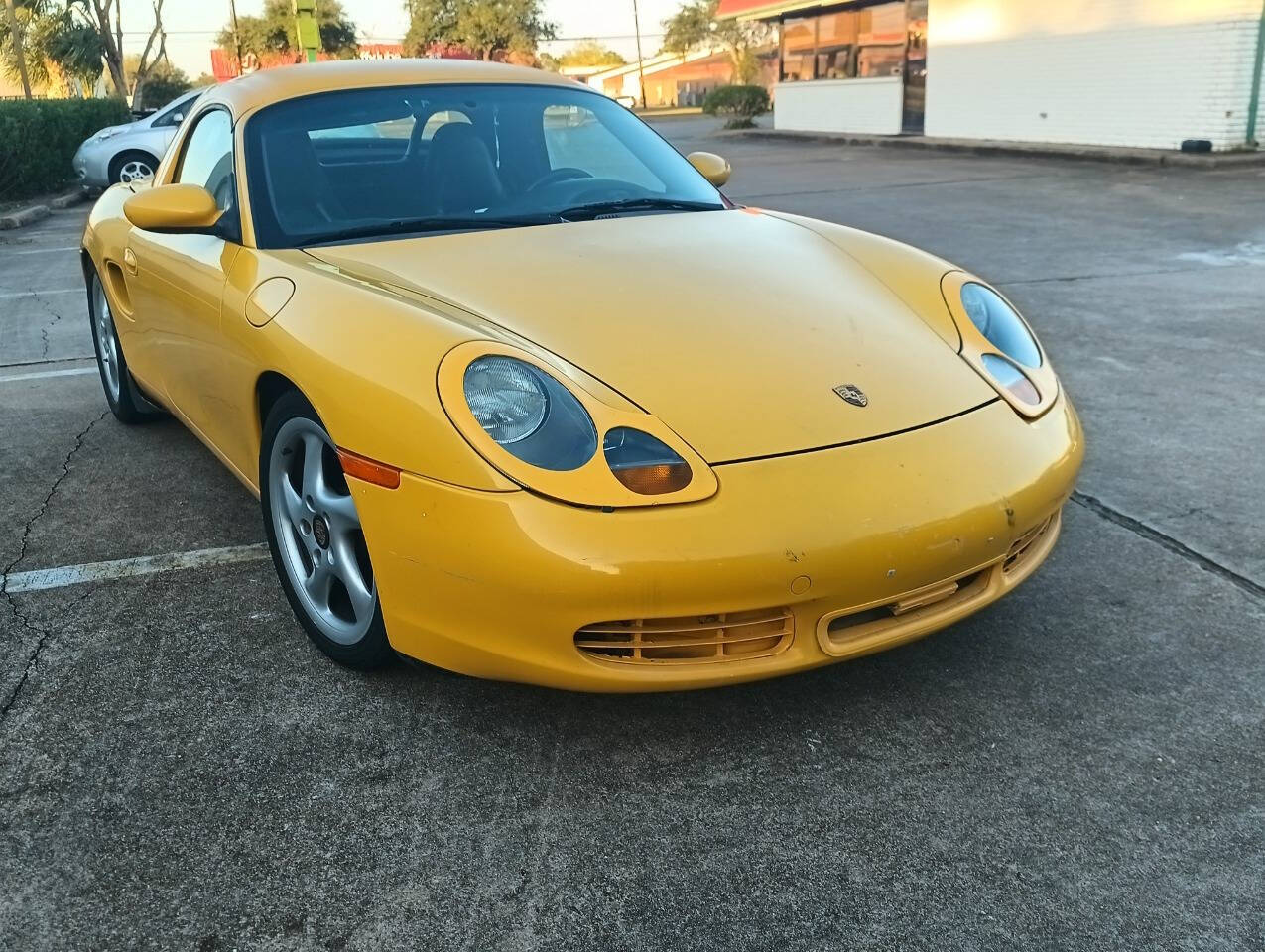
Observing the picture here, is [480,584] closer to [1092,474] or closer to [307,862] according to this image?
[307,862]

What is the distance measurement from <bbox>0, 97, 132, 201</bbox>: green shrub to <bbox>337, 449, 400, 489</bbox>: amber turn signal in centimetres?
1501

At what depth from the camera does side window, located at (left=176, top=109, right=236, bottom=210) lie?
3340 mm

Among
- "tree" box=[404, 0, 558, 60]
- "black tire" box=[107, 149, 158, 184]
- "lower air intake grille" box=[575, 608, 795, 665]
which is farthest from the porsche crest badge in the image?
"tree" box=[404, 0, 558, 60]

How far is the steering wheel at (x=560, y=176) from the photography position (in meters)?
3.43

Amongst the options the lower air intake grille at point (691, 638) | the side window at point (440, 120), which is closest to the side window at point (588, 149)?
the side window at point (440, 120)

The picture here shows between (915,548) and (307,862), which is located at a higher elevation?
(915,548)

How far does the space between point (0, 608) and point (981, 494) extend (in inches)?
100

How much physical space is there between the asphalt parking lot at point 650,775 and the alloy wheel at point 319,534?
0.14m

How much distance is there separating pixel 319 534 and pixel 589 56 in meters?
113

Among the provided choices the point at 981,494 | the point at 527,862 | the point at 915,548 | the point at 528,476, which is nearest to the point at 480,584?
the point at 528,476

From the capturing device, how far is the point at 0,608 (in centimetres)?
305

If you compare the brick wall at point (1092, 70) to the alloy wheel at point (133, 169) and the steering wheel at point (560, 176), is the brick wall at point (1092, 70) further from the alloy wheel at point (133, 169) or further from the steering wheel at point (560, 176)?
the steering wheel at point (560, 176)

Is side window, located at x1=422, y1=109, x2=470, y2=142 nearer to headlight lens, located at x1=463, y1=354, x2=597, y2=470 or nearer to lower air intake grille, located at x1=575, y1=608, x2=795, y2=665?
headlight lens, located at x1=463, y1=354, x2=597, y2=470

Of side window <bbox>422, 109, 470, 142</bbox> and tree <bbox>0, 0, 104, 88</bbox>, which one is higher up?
tree <bbox>0, 0, 104, 88</bbox>
